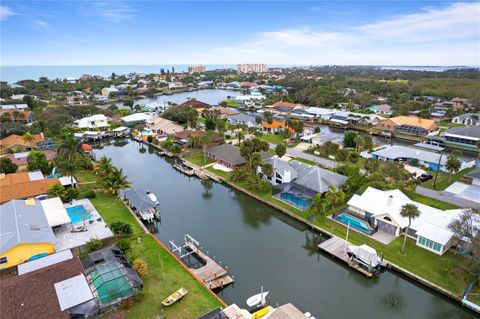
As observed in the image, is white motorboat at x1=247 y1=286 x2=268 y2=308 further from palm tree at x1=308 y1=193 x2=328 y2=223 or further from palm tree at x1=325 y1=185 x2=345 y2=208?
palm tree at x1=325 y1=185 x2=345 y2=208

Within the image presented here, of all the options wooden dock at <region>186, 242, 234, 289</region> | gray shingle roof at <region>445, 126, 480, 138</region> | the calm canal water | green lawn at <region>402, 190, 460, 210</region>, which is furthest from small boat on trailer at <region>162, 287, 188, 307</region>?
gray shingle roof at <region>445, 126, 480, 138</region>

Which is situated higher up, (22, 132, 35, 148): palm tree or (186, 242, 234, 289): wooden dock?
(22, 132, 35, 148): palm tree

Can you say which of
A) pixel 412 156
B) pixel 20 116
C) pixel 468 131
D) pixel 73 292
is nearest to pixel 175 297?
pixel 73 292

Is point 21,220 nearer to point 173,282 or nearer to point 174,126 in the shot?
point 173,282

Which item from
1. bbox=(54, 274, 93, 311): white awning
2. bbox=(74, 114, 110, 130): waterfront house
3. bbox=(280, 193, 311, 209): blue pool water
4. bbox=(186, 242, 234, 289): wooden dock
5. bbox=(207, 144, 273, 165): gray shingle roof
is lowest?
bbox=(186, 242, 234, 289): wooden dock

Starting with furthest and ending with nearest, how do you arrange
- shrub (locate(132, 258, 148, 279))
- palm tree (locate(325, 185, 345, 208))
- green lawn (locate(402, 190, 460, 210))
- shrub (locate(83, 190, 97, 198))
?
shrub (locate(83, 190, 97, 198)) < green lawn (locate(402, 190, 460, 210)) < palm tree (locate(325, 185, 345, 208)) < shrub (locate(132, 258, 148, 279))

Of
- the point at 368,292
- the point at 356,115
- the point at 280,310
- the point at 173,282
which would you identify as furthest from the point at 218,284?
the point at 356,115

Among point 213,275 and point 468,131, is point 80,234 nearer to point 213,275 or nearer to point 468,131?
point 213,275
